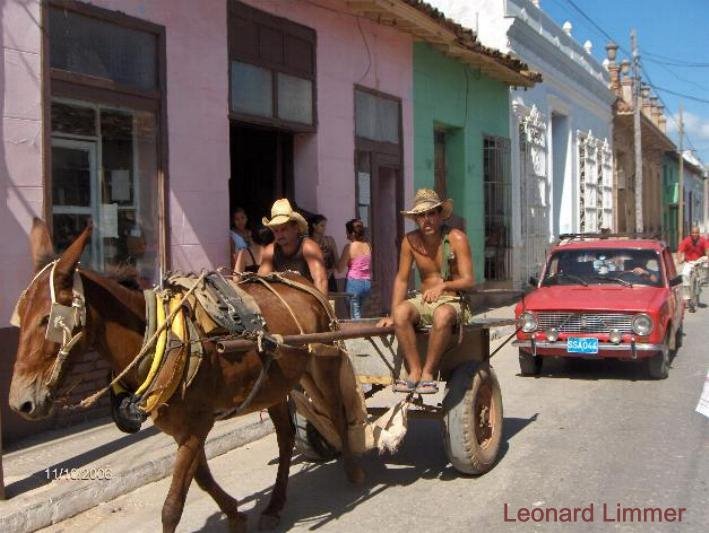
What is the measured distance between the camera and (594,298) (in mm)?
9812

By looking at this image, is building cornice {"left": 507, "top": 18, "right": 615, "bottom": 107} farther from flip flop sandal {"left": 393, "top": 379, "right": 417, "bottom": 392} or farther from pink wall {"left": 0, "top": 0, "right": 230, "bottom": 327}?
flip flop sandal {"left": 393, "top": 379, "right": 417, "bottom": 392}

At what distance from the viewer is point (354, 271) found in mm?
11133

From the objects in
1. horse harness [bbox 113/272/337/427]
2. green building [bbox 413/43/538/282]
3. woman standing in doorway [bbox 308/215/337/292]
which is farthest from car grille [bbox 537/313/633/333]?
horse harness [bbox 113/272/337/427]

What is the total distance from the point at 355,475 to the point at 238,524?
3.91 feet

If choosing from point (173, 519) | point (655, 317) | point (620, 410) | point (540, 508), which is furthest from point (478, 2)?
point (173, 519)

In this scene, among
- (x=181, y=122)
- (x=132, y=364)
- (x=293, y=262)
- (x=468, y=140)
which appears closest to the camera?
(x=132, y=364)

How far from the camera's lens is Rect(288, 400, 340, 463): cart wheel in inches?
→ 245

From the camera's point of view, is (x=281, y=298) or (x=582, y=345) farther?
(x=582, y=345)

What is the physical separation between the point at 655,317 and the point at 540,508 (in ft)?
15.8

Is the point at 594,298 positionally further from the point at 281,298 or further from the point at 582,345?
the point at 281,298

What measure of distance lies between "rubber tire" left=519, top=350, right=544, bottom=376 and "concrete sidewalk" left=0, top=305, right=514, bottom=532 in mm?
3865

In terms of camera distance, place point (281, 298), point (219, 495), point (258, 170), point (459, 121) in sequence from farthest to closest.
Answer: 1. point (459, 121)
2. point (258, 170)
3. point (281, 298)
4. point (219, 495)

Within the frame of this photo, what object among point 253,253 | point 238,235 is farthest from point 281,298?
point 253,253

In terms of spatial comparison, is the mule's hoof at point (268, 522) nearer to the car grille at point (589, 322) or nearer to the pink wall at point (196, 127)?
the pink wall at point (196, 127)
